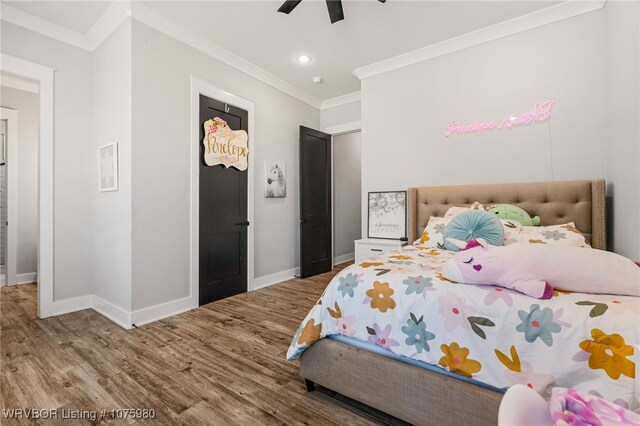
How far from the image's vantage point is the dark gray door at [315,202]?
4371 mm

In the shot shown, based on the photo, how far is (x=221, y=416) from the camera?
1.51 metres

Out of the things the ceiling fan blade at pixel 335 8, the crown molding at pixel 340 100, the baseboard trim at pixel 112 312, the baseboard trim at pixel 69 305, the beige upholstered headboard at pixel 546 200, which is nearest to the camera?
the ceiling fan blade at pixel 335 8

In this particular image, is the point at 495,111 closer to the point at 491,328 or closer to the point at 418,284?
the point at 418,284

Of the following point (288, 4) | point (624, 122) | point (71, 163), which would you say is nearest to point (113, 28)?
point (71, 163)

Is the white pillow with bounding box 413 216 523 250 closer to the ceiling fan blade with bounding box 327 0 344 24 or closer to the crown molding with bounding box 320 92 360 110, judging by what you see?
the ceiling fan blade with bounding box 327 0 344 24

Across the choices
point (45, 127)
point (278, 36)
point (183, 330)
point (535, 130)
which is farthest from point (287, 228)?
point (535, 130)

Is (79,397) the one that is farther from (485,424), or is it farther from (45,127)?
(45,127)

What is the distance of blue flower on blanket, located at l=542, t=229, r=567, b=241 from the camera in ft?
7.00

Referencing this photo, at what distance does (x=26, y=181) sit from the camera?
403cm

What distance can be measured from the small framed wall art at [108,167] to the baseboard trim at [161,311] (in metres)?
1.18

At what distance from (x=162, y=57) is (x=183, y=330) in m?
2.58

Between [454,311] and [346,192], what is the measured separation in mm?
4629

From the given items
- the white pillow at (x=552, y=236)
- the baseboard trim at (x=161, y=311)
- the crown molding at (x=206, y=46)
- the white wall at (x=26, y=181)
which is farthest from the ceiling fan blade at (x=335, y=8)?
the white wall at (x=26, y=181)

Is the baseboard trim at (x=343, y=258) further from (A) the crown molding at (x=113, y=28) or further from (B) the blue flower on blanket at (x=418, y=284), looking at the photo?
(B) the blue flower on blanket at (x=418, y=284)
